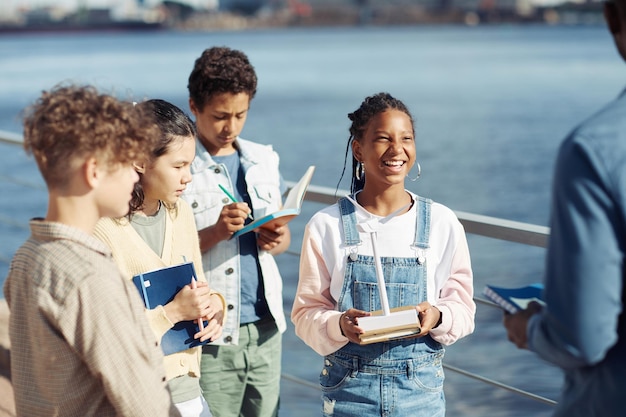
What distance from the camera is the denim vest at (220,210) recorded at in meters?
2.66

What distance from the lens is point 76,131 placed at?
167cm

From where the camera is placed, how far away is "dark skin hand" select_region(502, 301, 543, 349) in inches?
62.7

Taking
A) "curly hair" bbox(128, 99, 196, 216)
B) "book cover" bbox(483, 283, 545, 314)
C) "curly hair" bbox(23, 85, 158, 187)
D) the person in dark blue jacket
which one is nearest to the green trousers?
"curly hair" bbox(128, 99, 196, 216)

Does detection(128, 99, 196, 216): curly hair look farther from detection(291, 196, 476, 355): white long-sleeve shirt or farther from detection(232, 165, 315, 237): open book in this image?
detection(291, 196, 476, 355): white long-sleeve shirt

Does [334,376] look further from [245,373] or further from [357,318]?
[245,373]

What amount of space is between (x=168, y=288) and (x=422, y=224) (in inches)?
24.3

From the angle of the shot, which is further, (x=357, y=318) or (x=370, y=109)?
(x=370, y=109)

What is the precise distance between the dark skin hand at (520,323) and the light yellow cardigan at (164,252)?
2.69 ft

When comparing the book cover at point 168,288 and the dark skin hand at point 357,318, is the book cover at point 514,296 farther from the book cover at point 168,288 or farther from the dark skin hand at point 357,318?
the book cover at point 168,288

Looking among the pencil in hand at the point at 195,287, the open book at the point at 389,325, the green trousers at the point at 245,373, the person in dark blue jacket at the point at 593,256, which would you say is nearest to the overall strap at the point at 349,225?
the open book at the point at 389,325

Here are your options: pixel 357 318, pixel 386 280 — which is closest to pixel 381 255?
pixel 386 280

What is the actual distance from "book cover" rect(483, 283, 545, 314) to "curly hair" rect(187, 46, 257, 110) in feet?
4.12

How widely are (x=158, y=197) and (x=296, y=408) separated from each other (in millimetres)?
4725

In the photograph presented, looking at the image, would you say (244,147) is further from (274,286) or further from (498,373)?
(498,373)
